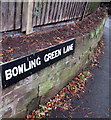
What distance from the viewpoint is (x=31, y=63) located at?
2.65 meters

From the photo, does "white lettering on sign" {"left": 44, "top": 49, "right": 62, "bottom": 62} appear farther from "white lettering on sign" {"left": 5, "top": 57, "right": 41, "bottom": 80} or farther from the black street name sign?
"white lettering on sign" {"left": 5, "top": 57, "right": 41, "bottom": 80}

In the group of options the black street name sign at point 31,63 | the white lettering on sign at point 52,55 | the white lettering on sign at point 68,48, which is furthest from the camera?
the white lettering on sign at point 68,48

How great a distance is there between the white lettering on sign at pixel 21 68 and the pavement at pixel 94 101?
1311 mm

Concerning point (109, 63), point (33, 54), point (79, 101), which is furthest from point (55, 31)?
point (109, 63)

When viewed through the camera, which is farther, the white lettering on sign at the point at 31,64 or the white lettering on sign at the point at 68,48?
the white lettering on sign at the point at 68,48

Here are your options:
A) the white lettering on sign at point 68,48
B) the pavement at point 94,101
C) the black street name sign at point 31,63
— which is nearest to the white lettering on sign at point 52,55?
the black street name sign at point 31,63

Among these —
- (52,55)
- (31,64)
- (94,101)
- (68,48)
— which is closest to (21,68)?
(31,64)

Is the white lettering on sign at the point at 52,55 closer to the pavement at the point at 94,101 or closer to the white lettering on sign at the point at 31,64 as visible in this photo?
the white lettering on sign at the point at 31,64

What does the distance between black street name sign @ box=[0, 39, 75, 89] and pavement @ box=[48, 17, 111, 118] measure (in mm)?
1215

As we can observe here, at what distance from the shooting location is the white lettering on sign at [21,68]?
232 cm

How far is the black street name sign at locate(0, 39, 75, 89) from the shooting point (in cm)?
230

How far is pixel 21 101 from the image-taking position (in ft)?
9.35

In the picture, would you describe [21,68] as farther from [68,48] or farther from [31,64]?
[68,48]

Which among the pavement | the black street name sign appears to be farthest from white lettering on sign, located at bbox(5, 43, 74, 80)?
the pavement
